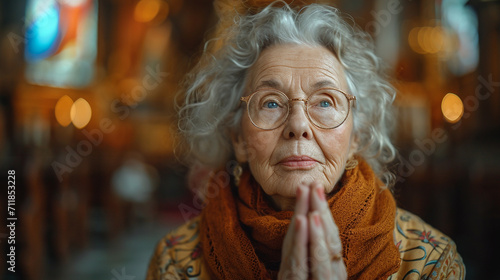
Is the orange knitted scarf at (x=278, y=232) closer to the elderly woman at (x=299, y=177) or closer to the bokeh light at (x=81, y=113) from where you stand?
Result: the elderly woman at (x=299, y=177)

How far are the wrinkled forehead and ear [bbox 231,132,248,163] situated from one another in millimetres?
201

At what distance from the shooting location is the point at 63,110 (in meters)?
6.87

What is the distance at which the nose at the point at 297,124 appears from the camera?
1.18 meters

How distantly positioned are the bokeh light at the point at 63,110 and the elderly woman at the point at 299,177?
6115mm

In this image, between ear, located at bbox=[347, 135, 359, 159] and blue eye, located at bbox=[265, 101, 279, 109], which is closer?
blue eye, located at bbox=[265, 101, 279, 109]

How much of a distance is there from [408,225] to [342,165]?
35 cm

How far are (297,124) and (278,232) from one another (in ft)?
1.08

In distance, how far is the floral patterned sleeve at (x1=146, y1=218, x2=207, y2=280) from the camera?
1338mm

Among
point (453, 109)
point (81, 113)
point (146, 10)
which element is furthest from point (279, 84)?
point (146, 10)

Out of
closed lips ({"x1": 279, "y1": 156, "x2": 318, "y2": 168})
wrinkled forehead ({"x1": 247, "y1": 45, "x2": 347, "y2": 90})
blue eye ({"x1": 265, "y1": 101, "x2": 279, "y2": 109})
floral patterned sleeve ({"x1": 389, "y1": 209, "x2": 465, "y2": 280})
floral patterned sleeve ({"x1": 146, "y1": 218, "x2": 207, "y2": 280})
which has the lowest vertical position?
floral patterned sleeve ({"x1": 146, "y1": 218, "x2": 207, "y2": 280})

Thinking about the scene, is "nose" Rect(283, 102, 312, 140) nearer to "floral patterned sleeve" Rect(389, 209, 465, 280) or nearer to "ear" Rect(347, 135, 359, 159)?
"ear" Rect(347, 135, 359, 159)

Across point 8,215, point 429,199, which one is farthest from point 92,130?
point 429,199

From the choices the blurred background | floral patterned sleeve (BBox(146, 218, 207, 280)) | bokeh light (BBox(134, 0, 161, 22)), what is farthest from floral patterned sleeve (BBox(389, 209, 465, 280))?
bokeh light (BBox(134, 0, 161, 22))

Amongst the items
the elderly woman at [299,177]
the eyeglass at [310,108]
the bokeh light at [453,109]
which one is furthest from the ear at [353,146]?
the bokeh light at [453,109]
